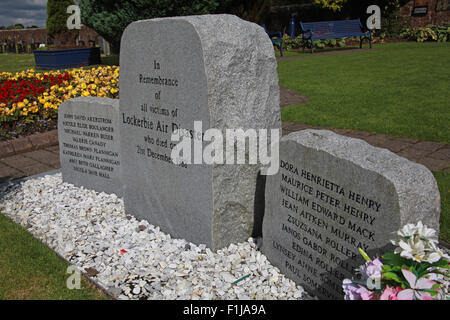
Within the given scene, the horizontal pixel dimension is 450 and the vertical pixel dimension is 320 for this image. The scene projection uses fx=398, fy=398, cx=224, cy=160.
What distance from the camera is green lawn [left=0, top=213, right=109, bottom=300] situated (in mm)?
2744

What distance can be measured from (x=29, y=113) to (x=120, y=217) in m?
3.72

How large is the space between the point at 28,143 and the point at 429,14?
21038 millimetres

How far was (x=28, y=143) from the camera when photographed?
604 cm

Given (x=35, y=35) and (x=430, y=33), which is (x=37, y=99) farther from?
(x=35, y=35)

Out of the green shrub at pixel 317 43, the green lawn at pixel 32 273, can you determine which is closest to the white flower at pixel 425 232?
the green lawn at pixel 32 273

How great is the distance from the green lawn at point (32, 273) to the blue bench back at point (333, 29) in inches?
634

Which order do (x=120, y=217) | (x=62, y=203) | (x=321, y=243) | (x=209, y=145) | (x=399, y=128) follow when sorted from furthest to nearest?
(x=399, y=128) < (x=62, y=203) < (x=120, y=217) < (x=209, y=145) < (x=321, y=243)

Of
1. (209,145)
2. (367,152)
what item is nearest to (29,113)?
→ (209,145)

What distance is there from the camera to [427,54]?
13.9 m

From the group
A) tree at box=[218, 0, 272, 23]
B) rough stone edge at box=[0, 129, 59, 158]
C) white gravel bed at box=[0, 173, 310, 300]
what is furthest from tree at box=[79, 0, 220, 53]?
white gravel bed at box=[0, 173, 310, 300]

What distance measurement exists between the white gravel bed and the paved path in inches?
43.8

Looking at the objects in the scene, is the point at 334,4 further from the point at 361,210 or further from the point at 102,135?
the point at 361,210

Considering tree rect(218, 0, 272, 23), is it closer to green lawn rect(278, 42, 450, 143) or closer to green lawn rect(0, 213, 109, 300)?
green lawn rect(278, 42, 450, 143)

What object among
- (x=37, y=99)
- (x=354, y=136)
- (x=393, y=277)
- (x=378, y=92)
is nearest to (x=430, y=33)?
(x=378, y=92)
